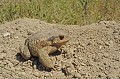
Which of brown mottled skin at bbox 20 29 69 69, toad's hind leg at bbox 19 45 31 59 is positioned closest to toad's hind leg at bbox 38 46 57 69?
brown mottled skin at bbox 20 29 69 69

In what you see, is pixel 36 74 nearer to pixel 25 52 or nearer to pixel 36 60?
pixel 36 60

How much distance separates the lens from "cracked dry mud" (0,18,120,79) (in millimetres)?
4820

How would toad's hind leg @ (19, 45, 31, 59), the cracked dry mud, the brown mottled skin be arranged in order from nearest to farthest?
the cracked dry mud < the brown mottled skin < toad's hind leg @ (19, 45, 31, 59)

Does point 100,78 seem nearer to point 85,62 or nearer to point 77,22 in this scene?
point 85,62

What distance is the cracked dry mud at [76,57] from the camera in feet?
15.8

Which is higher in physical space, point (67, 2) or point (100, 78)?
point (67, 2)

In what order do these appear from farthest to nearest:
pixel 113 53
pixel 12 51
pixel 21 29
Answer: pixel 21 29, pixel 12 51, pixel 113 53

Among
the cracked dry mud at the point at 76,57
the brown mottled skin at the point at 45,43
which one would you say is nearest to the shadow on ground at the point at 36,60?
the cracked dry mud at the point at 76,57

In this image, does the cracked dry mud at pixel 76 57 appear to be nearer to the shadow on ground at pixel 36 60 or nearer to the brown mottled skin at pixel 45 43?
the shadow on ground at pixel 36 60

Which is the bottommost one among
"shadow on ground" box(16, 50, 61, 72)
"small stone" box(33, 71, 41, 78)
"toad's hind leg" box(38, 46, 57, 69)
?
"small stone" box(33, 71, 41, 78)

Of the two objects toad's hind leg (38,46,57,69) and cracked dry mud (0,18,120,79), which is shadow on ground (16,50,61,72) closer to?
cracked dry mud (0,18,120,79)

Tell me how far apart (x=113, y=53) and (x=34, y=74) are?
1343 millimetres

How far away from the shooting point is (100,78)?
468 centimetres

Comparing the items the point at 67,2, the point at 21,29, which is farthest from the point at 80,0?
the point at 21,29
